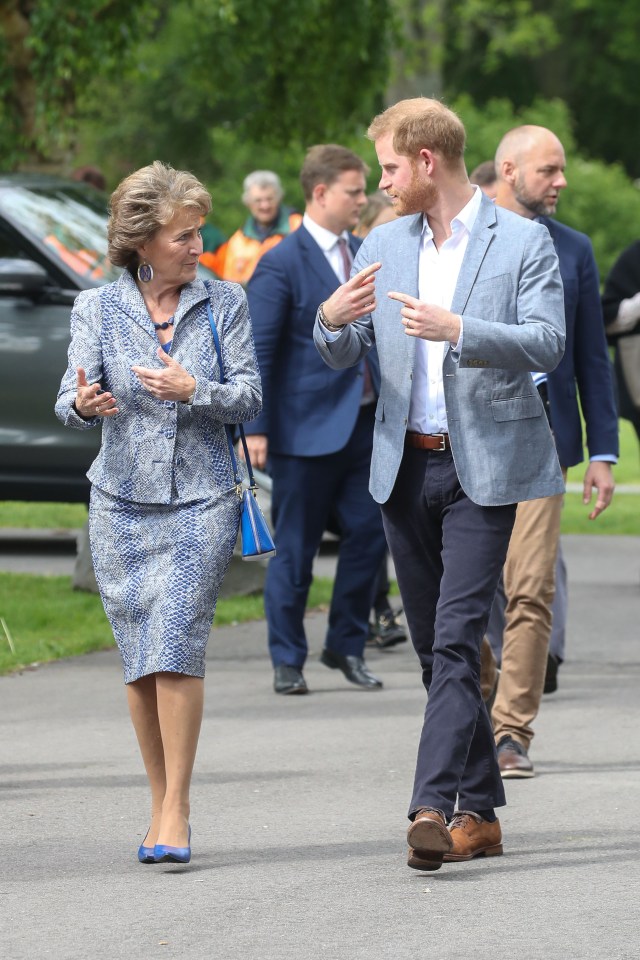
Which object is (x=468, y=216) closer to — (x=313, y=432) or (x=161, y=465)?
(x=161, y=465)

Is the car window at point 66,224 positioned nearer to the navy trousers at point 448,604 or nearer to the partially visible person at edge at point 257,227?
the partially visible person at edge at point 257,227

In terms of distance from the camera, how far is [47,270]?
10797mm

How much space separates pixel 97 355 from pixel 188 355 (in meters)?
0.24

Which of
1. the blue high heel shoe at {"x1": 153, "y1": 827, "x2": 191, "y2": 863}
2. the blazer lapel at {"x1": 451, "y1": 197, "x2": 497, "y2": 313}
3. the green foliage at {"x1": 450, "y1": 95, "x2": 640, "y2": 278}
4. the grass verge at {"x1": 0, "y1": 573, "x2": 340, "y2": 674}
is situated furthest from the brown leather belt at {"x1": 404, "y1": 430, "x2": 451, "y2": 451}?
the green foliage at {"x1": 450, "y1": 95, "x2": 640, "y2": 278}

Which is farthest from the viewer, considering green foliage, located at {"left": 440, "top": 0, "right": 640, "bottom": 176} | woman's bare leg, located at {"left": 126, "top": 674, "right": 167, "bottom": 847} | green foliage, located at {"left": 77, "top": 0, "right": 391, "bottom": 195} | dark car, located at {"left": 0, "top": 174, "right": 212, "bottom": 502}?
green foliage, located at {"left": 440, "top": 0, "right": 640, "bottom": 176}

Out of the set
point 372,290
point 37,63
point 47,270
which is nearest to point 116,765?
point 372,290

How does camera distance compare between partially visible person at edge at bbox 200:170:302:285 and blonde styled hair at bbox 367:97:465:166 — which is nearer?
blonde styled hair at bbox 367:97:465:166

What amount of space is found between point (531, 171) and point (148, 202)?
185 centimetres

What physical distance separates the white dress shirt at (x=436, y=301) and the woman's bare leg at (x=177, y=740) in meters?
0.94

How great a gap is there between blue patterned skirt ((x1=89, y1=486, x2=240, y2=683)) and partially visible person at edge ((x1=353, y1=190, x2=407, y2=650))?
13.3ft

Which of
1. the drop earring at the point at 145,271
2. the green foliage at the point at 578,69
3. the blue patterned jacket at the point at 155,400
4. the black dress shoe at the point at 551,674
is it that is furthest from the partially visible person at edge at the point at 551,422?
the green foliage at the point at 578,69

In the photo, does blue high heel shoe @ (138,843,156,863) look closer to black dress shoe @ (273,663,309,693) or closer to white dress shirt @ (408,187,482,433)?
white dress shirt @ (408,187,482,433)

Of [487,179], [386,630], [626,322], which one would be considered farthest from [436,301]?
[386,630]

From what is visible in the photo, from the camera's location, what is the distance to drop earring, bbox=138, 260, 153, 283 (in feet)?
17.7
